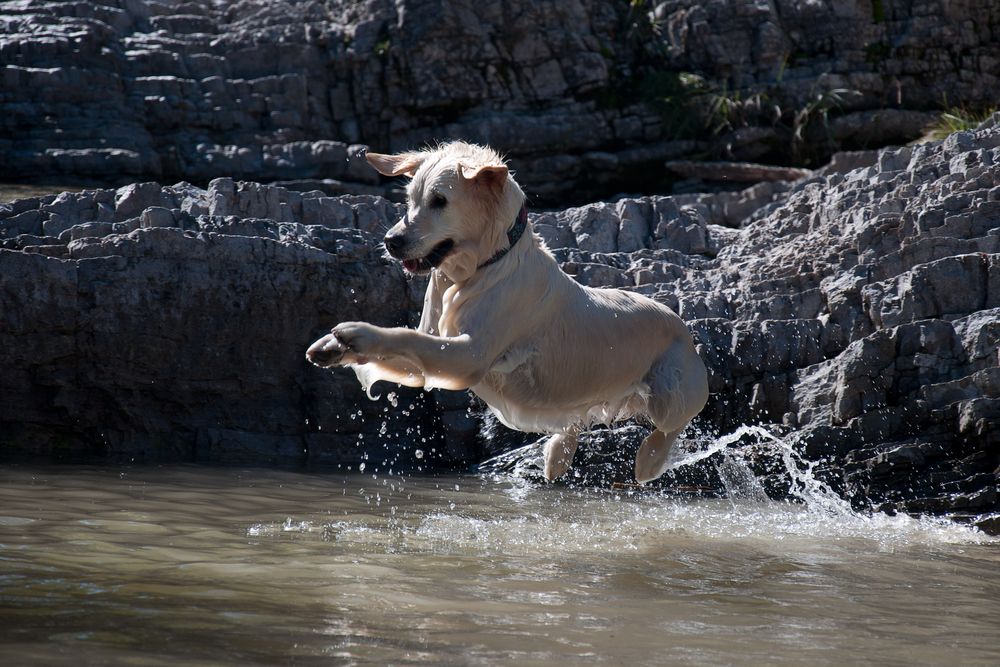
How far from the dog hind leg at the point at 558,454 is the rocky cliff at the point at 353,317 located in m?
2.60

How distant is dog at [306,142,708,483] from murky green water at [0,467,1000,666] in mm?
801

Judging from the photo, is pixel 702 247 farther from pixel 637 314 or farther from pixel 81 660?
pixel 81 660

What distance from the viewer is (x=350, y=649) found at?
3418mm

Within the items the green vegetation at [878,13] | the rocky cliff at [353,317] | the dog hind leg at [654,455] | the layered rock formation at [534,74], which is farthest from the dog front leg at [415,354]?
the green vegetation at [878,13]

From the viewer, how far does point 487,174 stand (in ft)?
17.5

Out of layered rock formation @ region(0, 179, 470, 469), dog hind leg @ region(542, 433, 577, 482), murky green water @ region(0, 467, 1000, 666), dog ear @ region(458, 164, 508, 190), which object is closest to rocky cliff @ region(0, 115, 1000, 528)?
layered rock formation @ region(0, 179, 470, 469)

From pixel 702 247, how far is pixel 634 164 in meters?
6.61

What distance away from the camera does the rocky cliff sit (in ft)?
27.2

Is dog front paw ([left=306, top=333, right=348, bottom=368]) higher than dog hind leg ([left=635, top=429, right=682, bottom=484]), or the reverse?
dog front paw ([left=306, top=333, right=348, bottom=368])

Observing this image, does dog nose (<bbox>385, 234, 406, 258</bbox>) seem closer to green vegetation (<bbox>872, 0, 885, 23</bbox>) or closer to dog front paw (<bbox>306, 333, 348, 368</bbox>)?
dog front paw (<bbox>306, 333, 348, 368</bbox>)

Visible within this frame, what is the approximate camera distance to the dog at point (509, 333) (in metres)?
5.19

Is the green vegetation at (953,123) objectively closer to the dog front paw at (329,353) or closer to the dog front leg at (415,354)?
the dog front leg at (415,354)

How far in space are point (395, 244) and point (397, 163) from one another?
2.90ft

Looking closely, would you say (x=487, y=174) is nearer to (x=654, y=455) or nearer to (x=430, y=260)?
(x=430, y=260)
